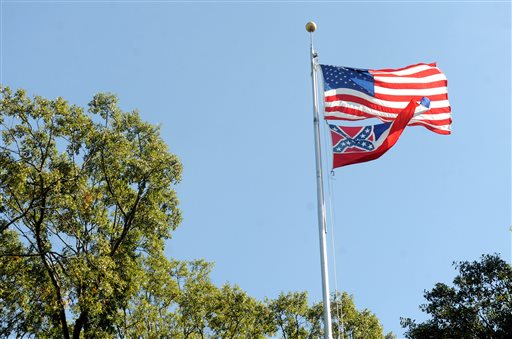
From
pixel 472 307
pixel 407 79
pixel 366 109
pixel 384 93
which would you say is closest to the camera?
pixel 366 109

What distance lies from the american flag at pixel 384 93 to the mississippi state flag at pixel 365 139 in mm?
487

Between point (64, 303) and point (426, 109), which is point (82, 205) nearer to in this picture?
point (64, 303)

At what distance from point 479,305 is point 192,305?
14.7 m

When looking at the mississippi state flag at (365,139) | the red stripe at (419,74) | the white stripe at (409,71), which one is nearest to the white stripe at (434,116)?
the mississippi state flag at (365,139)

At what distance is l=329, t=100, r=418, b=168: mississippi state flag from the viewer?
14.8 m

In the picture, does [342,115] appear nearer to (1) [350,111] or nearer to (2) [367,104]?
(1) [350,111]

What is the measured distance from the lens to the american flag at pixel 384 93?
615 inches

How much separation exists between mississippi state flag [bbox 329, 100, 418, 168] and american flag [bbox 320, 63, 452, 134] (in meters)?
0.49

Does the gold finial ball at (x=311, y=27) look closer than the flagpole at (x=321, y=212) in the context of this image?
No

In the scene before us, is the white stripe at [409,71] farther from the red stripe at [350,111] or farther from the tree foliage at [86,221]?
the tree foliage at [86,221]

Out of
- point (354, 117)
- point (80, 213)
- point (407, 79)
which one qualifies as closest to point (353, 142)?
point (354, 117)

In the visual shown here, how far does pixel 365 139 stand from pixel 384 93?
1.71 meters

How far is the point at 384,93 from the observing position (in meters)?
15.9

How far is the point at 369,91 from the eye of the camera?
1584cm
